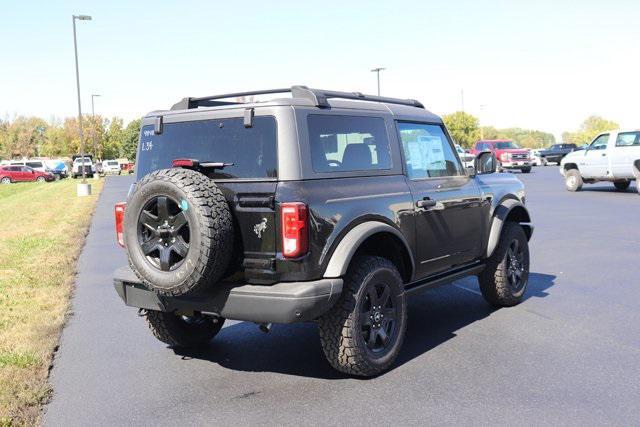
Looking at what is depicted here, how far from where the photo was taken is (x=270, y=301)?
416cm

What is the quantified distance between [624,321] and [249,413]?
12.0 ft

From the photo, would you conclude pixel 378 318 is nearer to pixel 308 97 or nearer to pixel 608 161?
pixel 308 97

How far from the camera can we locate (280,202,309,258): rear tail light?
412 cm

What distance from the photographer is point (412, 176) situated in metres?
5.36

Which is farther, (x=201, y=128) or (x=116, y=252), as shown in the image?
(x=116, y=252)

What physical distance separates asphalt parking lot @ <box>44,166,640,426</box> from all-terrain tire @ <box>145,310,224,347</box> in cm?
12

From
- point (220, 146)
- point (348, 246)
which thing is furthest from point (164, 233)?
point (348, 246)

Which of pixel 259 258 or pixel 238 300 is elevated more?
pixel 259 258

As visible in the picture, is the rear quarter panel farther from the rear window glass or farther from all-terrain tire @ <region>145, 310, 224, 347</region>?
all-terrain tire @ <region>145, 310, 224, 347</region>

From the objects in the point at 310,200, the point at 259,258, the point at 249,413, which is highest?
the point at 310,200

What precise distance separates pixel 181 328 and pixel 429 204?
226 centimetres

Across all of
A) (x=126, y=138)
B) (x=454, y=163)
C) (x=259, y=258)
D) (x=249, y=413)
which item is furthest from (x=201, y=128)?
(x=126, y=138)

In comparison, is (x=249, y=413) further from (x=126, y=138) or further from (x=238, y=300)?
(x=126, y=138)

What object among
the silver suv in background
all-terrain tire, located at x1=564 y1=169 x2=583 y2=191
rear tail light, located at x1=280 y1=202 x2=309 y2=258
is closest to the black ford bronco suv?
rear tail light, located at x1=280 y1=202 x2=309 y2=258
